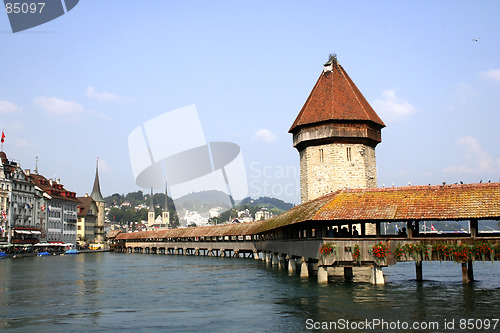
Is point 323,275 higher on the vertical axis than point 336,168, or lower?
lower

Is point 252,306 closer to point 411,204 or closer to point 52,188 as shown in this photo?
point 411,204

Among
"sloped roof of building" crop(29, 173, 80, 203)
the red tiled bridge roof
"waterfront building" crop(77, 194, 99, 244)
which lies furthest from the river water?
"waterfront building" crop(77, 194, 99, 244)

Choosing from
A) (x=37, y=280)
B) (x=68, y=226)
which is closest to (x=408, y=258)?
(x=37, y=280)

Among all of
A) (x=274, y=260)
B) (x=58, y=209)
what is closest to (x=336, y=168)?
(x=274, y=260)

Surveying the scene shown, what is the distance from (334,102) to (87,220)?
90.5 metres

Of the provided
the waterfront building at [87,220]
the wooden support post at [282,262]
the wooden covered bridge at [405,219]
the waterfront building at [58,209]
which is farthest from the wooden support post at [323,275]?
the waterfront building at [87,220]

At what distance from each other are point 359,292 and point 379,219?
10.2 ft

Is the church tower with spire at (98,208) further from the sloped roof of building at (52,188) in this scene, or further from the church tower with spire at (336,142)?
the church tower with spire at (336,142)

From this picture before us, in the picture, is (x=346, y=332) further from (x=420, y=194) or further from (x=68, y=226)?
(x=68, y=226)

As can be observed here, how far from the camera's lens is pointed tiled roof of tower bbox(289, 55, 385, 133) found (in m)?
41.2

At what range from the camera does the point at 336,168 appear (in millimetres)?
40219

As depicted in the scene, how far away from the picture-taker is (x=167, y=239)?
90000 millimetres

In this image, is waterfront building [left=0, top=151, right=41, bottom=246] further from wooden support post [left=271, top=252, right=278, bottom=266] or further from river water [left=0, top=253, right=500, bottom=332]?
river water [left=0, top=253, right=500, bottom=332]

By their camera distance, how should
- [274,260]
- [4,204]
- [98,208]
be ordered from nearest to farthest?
1. [274,260]
2. [4,204]
3. [98,208]
